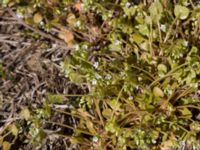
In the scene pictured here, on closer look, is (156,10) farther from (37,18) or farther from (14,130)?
(14,130)

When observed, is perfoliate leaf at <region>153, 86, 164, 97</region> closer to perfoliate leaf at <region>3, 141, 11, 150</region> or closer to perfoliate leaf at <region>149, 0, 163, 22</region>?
perfoliate leaf at <region>149, 0, 163, 22</region>

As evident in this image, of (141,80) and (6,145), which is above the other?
(141,80)

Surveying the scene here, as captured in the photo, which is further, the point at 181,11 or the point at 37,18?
the point at 37,18

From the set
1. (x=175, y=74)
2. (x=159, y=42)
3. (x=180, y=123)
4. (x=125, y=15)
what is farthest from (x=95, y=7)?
(x=180, y=123)

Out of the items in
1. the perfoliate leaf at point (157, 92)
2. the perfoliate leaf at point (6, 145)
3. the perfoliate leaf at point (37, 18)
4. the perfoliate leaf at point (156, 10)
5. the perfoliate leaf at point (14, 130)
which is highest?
the perfoliate leaf at point (156, 10)

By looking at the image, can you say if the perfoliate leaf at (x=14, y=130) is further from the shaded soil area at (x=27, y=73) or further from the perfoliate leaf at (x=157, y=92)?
the perfoliate leaf at (x=157, y=92)

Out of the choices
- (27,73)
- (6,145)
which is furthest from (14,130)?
(27,73)

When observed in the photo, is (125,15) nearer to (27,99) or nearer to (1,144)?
(27,99)

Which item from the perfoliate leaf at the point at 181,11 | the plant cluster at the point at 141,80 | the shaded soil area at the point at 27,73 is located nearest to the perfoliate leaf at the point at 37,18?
the shaded soil area at the point at 27,73

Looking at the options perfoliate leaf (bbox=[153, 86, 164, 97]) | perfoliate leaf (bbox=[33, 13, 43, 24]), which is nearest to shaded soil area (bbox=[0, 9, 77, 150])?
perfoliate leaf (bbox=[33, 13, 43, 24])
